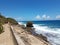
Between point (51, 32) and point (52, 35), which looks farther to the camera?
point (51, 32)

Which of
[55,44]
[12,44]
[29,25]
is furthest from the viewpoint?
[29,25]

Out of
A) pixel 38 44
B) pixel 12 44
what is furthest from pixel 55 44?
pixel 12 44

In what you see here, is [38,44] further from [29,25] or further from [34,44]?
[29,25]

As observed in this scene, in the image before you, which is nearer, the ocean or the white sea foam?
the white sea foam

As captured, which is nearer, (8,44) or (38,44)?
(8,44)

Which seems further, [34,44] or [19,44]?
[34,44]

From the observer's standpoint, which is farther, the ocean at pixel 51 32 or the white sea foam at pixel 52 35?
the ocean at pixel 51 32

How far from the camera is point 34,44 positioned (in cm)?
927

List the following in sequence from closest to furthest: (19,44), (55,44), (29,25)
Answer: (19,44) < (55,44) < (29,25)

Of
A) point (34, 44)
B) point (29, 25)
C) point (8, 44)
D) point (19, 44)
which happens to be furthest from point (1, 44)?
point (29, 25)

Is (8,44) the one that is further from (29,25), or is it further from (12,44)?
(29,25)

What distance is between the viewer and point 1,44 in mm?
7707

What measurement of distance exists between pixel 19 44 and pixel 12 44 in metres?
1.13

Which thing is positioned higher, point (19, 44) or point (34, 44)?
point (19, 44)
